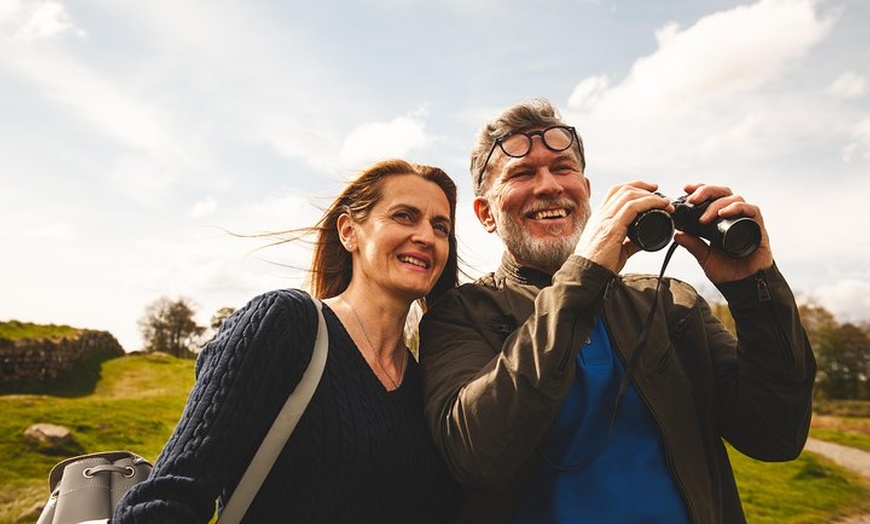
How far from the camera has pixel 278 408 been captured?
2160mm

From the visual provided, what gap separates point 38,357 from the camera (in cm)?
2136

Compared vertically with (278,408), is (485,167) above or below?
above

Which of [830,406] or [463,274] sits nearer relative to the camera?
[463,274]

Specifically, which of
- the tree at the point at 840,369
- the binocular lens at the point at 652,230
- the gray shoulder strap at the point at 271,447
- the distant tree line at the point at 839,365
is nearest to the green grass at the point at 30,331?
the gray shoulder strap at the point at 271,447

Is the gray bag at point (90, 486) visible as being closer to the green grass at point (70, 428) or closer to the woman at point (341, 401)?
the woman at point (341, 401)

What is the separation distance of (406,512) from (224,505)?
28.7 inches

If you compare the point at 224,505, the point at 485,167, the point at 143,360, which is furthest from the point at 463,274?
the point at 143,360

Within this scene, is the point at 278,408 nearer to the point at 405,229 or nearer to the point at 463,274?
the point at 405,229

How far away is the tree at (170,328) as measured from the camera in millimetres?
50719

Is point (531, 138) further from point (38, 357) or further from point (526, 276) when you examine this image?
point (38, 357)

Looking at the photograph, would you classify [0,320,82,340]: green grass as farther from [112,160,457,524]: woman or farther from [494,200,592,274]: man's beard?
[494,200,592,274]: man's beard

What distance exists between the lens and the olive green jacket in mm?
2064

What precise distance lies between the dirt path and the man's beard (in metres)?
19.3

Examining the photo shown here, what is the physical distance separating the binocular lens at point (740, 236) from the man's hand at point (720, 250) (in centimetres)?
3
